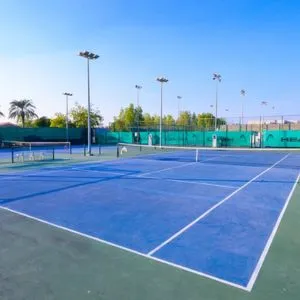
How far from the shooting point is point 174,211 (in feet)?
29.0

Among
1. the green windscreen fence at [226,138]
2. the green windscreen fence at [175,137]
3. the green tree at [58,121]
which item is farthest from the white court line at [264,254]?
the green tree at [58,121]

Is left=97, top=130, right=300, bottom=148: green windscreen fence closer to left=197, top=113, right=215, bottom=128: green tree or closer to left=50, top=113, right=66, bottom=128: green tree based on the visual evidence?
left=197, top=113, right=215, bottom=128: green tree

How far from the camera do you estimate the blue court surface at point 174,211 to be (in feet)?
18.9

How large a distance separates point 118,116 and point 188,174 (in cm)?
6144

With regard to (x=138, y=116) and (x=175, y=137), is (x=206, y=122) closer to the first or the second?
(x=138, y=116)

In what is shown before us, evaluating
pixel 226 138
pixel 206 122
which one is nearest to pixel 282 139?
pixel 226 138

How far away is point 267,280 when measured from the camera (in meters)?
4.80

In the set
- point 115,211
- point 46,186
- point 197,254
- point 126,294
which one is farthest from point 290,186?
point 126,294

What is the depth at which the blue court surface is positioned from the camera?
18.9 feet

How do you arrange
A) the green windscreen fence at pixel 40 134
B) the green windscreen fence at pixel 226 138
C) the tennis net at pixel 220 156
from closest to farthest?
the tennis net at pixel 220 156 < the green windscreen fence at pixel 226 138 < the green windscreen fence at pixel 40 134

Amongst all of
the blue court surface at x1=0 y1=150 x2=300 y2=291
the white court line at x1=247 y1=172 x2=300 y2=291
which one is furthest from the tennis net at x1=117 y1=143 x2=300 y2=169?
the white court line at x1=247 y1=172 x2=300 y2=291

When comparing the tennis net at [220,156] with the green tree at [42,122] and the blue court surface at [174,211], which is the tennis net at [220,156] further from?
the green tree at [42,122]

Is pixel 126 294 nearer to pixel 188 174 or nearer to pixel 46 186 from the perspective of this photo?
pixel 46 186

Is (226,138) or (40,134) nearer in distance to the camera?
(226,138)
